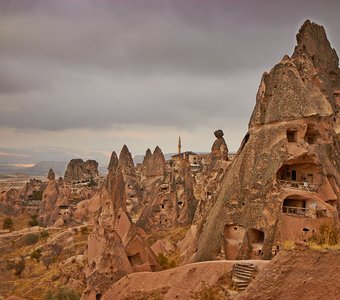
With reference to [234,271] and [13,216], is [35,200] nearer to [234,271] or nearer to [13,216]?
[13,216]

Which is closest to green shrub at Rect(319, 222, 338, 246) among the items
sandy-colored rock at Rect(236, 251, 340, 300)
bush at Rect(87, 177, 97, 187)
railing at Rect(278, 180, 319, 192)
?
railing at Rect(278, 180, 319, 192)

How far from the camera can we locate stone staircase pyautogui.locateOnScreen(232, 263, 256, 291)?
1695 centimetres

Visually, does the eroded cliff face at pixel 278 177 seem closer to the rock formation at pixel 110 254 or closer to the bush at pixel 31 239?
the rock formation at pixel 110 254

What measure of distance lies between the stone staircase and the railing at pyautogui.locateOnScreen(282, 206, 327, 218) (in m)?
8.98

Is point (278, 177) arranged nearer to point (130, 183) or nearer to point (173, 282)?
point (173, 282)

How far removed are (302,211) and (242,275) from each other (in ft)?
32.8

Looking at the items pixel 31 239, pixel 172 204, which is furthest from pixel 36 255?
pixel 172 204

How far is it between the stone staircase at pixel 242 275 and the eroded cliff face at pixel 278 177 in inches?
302

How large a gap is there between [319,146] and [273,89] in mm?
4761

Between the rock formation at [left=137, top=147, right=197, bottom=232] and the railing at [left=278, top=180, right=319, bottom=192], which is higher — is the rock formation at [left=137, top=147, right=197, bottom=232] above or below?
below

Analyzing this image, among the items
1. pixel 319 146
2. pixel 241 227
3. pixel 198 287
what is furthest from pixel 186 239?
pixel 198 287

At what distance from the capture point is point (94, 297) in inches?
1008

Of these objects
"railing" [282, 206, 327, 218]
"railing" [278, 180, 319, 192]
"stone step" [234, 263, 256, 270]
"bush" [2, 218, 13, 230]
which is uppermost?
"railing" [278, 180, 319, 192]

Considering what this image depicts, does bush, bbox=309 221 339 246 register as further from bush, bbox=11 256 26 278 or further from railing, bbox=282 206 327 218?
bush, bbox=11 256 26 278
